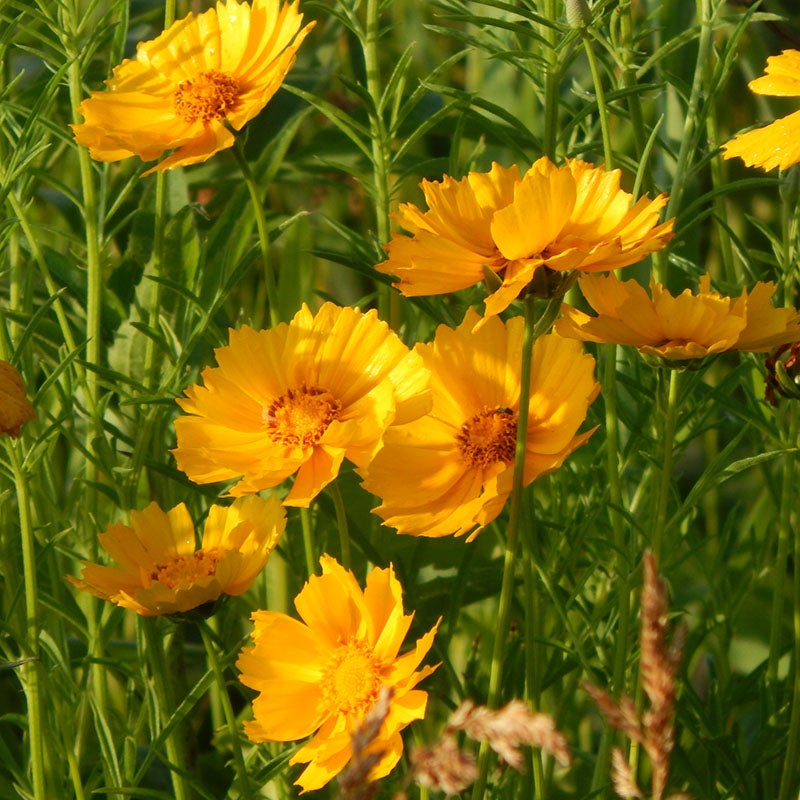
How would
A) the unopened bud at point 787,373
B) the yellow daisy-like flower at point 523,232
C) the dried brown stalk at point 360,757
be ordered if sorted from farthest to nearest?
the unopened bud at point 787,373 < the yellow daisy-like flower at point 523,232 < the dried brown stalk at point 360,757

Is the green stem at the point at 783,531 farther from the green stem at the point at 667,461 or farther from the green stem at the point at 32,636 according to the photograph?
the green stem at the point at 32,636

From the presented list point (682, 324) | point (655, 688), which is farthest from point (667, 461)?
point (655, 688)

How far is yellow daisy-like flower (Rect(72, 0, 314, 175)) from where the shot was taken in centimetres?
71

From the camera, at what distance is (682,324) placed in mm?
606

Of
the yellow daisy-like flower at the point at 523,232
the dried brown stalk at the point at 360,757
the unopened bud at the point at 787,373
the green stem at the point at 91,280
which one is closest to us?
the dried brown stalk at the point at 360,757

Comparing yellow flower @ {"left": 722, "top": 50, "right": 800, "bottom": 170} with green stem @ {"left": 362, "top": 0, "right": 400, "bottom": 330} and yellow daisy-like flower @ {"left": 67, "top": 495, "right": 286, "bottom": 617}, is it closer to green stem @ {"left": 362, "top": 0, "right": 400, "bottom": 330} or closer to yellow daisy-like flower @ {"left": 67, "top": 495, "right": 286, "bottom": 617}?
green stem @ {"left": 362, "top": 0, "right": 400, "bottom": 330}

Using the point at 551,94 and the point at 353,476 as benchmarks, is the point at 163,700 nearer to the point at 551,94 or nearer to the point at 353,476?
the point at 353,476

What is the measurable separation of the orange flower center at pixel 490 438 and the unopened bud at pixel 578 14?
0.19 meters

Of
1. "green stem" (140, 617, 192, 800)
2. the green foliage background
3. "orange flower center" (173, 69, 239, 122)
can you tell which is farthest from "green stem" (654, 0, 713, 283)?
"green stem" (140, 617, 192, 800)

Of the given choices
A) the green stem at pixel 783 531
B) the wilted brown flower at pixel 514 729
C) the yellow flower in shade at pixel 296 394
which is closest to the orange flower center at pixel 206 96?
the yellow flower in shade at pixel 296 394

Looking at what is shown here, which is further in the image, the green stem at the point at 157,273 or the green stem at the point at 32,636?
the green stem at the point at 157,273

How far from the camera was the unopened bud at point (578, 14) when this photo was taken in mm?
628

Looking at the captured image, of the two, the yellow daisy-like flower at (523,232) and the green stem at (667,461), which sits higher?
the yellow daisy-like flower at (523,232)

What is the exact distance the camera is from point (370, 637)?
61 centimetres
